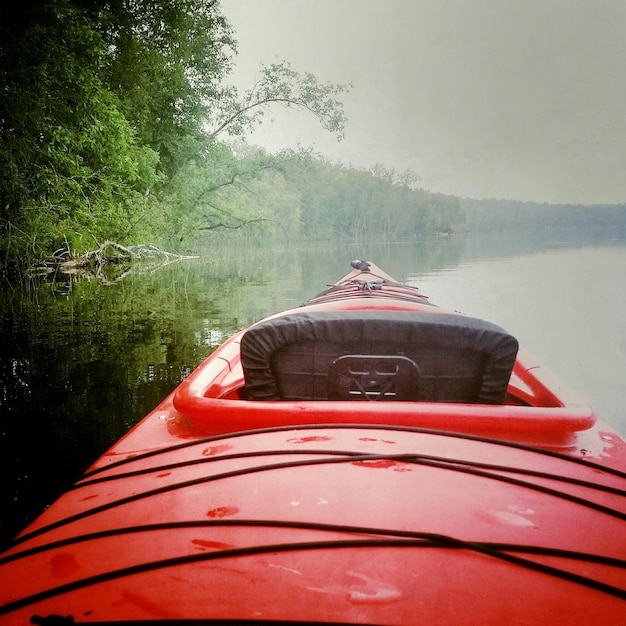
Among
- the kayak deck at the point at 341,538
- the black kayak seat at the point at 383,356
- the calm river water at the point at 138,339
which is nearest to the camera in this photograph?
the kayak deck at the point at 341,538

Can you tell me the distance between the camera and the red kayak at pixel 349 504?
0.81m

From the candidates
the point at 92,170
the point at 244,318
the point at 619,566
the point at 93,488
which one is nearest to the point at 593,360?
the point at 244,318

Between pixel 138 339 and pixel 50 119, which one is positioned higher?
pixel 50 119

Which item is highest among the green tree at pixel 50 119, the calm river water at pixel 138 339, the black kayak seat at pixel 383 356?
the green tree at pixel 50 119

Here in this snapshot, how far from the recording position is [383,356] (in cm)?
164

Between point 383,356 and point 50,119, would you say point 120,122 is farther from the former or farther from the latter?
point 383,356

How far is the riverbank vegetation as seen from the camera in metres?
9.05

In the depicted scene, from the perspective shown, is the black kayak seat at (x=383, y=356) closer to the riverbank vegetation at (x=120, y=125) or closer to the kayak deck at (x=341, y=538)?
the kayak deck at (x=341, y=538)

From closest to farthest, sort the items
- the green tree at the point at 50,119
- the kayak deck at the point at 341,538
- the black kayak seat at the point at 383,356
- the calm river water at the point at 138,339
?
the kayak deck at the point at 341,538 → the black kayak seat at the point at 383,356 → the calm river water at the point at 138,339 → the green tree at the point at 50,119

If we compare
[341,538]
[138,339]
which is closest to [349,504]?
[341,538]

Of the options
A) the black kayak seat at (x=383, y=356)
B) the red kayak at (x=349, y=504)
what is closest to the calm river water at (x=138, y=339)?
the red kayak at (x=349, y=504)

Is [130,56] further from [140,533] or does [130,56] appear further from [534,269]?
[140,533]

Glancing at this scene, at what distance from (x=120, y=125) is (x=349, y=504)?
11131 millimetres

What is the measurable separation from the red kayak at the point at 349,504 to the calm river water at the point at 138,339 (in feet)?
4.64
